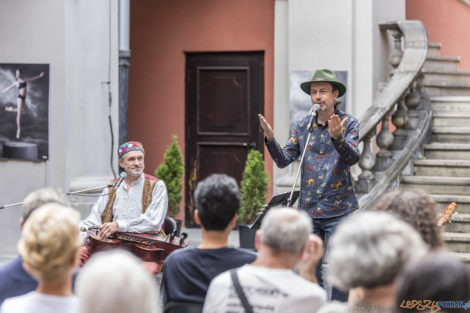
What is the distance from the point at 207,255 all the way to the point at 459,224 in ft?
12.4

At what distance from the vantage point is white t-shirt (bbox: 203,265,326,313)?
3158mm

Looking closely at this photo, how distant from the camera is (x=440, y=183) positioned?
24.0 ft

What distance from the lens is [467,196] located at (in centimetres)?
712

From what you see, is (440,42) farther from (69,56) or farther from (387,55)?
(69,56)

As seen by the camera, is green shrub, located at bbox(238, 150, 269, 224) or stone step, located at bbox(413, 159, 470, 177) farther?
green shrub, located at bbox(238, 150, 269, 224)

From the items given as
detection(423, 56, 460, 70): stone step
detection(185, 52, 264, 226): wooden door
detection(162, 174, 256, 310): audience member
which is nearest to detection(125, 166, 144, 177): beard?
detection(162, 174, 256, 310): audience member

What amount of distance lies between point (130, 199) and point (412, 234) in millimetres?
3626

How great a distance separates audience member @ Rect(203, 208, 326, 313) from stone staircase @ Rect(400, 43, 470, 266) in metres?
3.67

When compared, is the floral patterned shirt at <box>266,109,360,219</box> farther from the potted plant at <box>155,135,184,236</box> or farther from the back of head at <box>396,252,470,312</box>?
the potted plant at <box>155,135,184,236</box>

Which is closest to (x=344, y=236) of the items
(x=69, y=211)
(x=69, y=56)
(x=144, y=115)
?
(x=69, y=211)

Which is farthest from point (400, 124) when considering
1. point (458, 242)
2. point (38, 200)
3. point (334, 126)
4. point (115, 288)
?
point (115, 288)

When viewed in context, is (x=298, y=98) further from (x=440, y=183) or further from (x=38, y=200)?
(x=38, y=200)

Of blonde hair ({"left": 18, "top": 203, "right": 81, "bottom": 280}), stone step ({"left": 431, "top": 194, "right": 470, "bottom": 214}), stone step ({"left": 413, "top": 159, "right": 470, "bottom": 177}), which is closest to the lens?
blonde hair ({"left": 18, "top": 203, "right": 81, "bottom": 280})

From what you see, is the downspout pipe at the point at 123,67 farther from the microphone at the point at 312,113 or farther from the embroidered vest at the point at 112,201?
the microphone at the point at 312,113
